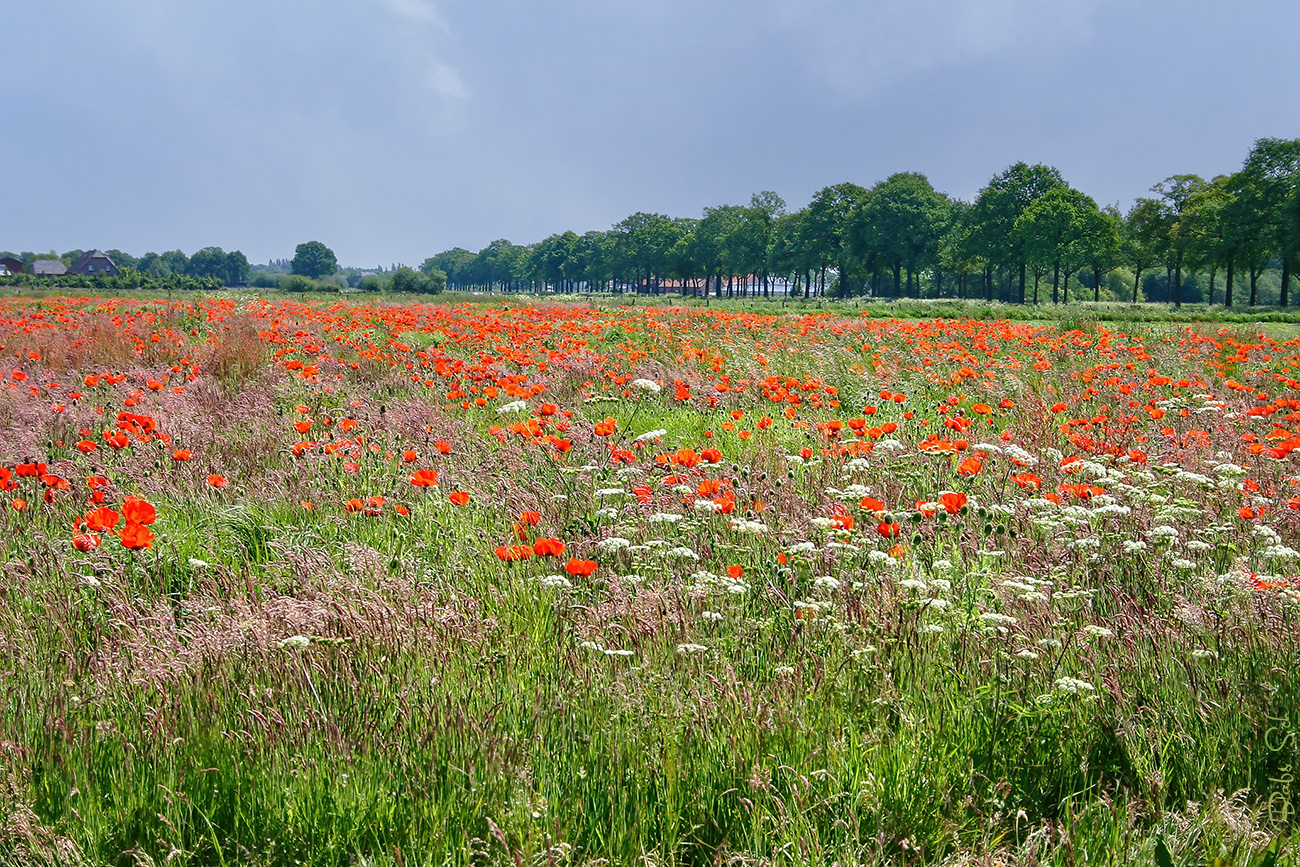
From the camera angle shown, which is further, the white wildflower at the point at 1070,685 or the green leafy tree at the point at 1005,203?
the green leafy tree at the point at 1005,203

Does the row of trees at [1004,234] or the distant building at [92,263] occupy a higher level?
the distant building at [92,263]

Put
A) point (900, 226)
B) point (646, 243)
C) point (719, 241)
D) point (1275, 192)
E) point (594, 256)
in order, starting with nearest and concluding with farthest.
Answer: point (1275, 192) < point (900, 226) < point (719, 241) < point (646, 243) < point (594, 256)

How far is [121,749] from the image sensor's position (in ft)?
7.45

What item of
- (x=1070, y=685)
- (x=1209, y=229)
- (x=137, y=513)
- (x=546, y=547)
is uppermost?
(x=1209, y=229)

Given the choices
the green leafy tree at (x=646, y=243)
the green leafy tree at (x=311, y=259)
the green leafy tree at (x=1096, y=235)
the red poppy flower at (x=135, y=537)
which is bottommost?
the red poppy flower at (x=135, y=537)

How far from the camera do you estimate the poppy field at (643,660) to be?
2064 mm

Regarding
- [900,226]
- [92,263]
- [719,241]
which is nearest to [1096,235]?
[900,226]

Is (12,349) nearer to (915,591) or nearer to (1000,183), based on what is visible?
(915,591)

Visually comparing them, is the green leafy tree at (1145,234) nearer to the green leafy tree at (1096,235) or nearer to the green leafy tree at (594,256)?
the green leafy tree at (1096,235)

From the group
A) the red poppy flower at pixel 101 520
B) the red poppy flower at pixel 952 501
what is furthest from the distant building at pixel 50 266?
the red poppy flower at pixel 952 501

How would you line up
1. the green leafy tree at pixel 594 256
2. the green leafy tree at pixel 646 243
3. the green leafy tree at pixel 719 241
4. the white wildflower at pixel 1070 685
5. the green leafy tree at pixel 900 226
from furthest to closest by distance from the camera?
the green leafy tree at pixel 594 256
the green leafy tree at pixel 646 243
the green leafy tree at pixel 719 241
the green leafy tree at pixel 900 226
the white wildflower at pixel 1070 685

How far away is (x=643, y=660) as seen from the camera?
2.54 metres

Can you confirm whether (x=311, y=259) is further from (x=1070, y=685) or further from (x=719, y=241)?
(x=1070, y=685)

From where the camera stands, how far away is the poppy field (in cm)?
206
